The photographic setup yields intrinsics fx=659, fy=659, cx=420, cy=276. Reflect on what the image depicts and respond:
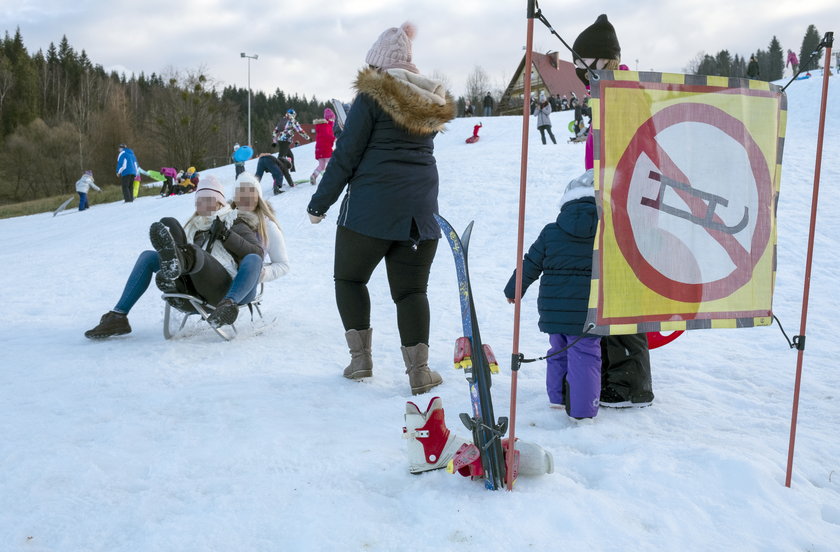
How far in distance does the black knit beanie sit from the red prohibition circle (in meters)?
0.83

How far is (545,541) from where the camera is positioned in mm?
1801

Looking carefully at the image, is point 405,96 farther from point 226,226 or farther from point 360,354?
point 226,226

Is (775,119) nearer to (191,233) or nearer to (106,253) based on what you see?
(191,233)

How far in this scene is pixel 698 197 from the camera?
2.31 metres

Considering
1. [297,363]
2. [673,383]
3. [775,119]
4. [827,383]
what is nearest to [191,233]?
[297,363]

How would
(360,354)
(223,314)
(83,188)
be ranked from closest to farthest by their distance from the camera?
(360,354)
(223,314)
(83,188)

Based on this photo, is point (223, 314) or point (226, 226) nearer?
point (223, 314)

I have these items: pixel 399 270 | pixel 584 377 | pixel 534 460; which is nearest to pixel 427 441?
pixel 534 460

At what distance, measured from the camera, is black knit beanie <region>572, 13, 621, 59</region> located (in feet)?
9.80

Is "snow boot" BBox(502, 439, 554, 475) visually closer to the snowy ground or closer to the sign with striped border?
the snowy ground

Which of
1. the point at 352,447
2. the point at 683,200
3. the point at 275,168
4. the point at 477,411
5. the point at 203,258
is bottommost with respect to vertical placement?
the point at 352,447

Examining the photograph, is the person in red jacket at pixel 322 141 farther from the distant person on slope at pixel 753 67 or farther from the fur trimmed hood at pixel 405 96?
the distant person on slope at pixel 753 67

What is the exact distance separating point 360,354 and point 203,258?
1.33 m

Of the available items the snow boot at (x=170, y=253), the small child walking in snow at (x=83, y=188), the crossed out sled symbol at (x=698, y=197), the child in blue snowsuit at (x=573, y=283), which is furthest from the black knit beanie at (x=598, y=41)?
the small child walking in snow at (x=83, y=188)
